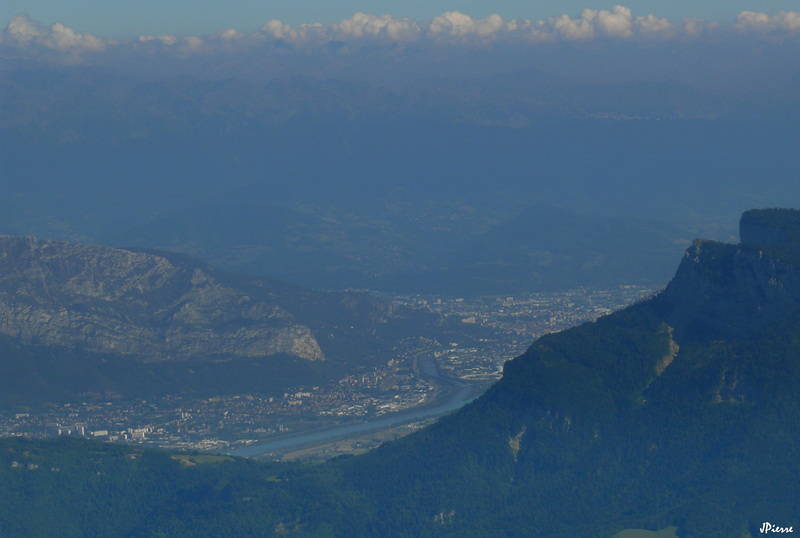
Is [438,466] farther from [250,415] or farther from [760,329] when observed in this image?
[250,415]

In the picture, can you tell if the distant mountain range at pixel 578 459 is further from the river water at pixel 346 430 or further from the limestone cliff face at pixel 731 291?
the river water at pixel 346 430

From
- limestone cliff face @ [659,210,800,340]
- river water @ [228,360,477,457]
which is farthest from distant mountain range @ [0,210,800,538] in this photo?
river water @ [228,360,477,457]

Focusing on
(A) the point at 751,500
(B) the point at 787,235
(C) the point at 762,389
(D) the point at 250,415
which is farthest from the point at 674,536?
(D) the point at 250,415

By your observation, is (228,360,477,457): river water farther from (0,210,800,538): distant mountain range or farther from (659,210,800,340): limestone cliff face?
(659,210,800,340): limestone cliff face

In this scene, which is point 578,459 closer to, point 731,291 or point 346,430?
point 731,291

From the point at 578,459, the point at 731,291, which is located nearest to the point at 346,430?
the point at 578,459
